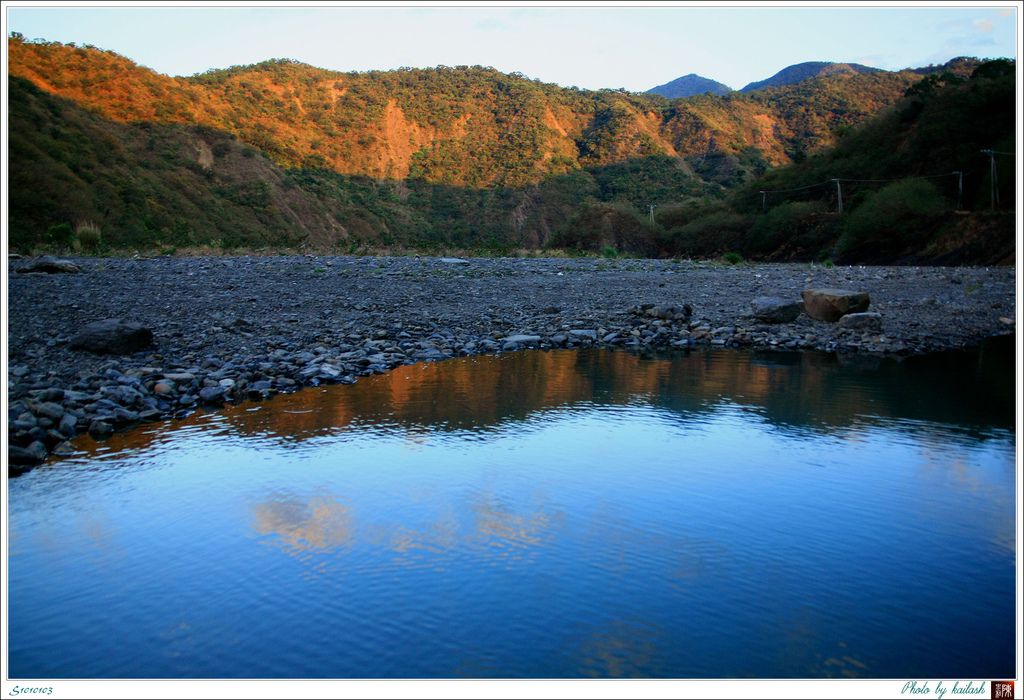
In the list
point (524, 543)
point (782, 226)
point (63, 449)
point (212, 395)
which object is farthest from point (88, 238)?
point (782, 226)

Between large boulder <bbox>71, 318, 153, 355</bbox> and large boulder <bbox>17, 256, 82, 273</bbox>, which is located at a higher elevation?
large boulder <bbox>17, 256, 82, 273</bbox>

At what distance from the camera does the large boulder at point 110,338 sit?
27.1 ft

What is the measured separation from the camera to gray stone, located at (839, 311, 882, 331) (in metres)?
11.6

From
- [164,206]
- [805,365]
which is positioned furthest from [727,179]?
[805,365]

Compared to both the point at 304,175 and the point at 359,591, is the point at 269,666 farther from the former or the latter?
the point at 304,175

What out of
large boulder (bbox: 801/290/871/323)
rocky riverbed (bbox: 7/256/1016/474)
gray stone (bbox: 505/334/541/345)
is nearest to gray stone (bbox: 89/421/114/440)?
rocky riverbed (bbox: 7/256/1016/474)

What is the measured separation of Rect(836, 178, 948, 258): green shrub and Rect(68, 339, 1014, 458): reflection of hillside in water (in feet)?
76.5

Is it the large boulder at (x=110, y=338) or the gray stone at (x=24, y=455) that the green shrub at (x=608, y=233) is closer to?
the large boulder at (x=110, y=338)

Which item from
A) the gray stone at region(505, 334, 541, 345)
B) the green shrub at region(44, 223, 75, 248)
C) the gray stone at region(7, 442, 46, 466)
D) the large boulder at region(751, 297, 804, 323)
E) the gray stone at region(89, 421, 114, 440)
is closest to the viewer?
the gray stone at region(7, 442, 46, 466)

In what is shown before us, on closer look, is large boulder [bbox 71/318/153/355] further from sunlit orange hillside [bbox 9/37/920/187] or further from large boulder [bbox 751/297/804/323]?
sunlit orange hillside [bbox 9/37/920/187]

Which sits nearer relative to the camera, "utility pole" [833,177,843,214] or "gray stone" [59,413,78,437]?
"gray stone" [59,413,78,437]

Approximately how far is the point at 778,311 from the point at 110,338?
9083mm

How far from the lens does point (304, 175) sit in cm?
4822

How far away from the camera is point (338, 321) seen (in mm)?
10891
